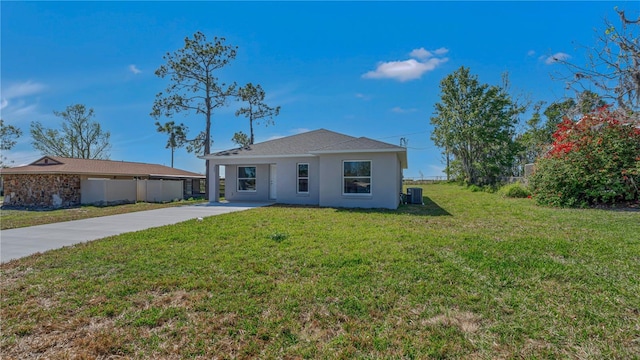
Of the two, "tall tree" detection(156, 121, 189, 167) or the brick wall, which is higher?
"tall tree" detection(156, 121, 189, 167)

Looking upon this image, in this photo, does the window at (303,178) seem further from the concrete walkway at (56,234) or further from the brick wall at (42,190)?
the brick wall at (42,190)

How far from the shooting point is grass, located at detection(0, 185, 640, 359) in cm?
258

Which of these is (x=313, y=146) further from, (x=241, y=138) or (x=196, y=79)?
(x=241, y=138)

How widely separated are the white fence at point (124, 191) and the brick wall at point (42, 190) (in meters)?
0.47

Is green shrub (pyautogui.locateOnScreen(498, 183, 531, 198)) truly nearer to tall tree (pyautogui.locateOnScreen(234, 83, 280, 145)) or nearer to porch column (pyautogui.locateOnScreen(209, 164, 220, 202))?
porch column (pyautogui.locateOnScreen(209, 164, 220, 202))

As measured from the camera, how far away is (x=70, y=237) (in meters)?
6.87

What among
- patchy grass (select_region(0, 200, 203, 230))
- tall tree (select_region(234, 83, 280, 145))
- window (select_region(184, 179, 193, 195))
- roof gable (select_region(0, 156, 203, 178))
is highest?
tall tree (select_region(234, 83, 280, 145))

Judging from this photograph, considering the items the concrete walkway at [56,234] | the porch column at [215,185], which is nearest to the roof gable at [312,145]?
the porch column at [215,185]

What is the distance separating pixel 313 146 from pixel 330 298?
1122 centimetres

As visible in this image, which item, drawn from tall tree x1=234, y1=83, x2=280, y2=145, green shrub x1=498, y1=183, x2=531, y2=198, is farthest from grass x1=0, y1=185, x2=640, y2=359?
tall tree x1=234, y1=83, x2=280, y2=145

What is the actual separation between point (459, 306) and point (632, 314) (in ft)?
5.38

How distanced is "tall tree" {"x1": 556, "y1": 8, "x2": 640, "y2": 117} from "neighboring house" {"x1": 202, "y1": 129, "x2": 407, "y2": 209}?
6.45m

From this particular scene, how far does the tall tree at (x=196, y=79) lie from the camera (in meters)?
20.0

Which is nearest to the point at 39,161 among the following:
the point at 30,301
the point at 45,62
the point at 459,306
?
the point at 45,62
